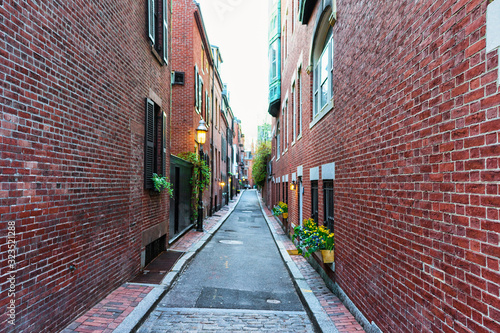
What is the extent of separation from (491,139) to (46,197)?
4322 millimetres

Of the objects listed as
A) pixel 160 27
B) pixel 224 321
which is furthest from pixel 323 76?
pixel 224 321

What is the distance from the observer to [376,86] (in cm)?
418

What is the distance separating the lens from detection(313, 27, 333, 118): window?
285 inches

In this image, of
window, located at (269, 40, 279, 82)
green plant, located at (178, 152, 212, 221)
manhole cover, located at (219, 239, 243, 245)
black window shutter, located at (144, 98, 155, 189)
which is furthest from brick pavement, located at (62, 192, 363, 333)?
window, located at (269, 40, 279, 82)

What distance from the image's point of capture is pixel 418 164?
9.95 ft

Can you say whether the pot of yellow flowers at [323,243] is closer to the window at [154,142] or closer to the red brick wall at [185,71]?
the window at [154,142]

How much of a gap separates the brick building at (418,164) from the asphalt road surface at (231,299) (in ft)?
3.67

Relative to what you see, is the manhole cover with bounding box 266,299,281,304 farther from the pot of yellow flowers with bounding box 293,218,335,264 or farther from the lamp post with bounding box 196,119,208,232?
the lamp post with bounding box 196,119,208,232

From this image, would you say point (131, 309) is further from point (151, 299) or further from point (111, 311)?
point (151, 299)

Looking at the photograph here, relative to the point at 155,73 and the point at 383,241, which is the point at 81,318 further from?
the point at 155,73

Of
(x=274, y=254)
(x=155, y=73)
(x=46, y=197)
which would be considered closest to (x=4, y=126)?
(x=46, y=197)

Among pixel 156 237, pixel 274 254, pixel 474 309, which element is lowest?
pixel 274 254

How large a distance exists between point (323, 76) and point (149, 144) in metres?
4.53

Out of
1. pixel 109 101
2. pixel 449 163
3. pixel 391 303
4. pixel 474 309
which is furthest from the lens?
pixel 109 101
